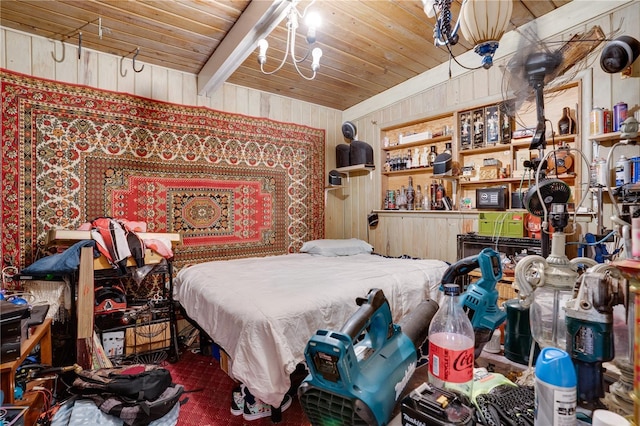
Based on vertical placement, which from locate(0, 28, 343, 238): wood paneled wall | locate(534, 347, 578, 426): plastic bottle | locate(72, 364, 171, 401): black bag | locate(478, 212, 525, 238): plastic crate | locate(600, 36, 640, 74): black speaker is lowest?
locate(72, 364, 171, 401): black bag

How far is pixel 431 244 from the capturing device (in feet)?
11.4

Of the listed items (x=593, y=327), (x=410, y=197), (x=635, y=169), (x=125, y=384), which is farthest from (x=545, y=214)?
(x=410, y=197)

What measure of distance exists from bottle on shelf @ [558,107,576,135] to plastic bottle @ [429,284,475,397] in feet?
8.13

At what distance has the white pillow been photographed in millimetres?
3418

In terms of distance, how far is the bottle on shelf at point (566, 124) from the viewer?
2486 millimetres

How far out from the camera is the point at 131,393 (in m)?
1.70

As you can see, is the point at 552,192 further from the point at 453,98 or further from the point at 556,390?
the point at 453,98

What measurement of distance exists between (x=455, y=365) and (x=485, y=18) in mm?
1161

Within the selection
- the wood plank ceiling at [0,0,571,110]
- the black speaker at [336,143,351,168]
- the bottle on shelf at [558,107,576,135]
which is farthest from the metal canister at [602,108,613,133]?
the black speaker at [336,143,351,168]

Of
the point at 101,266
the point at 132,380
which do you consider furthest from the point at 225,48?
the point at 132,380

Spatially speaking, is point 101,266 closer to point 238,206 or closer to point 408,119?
point 238,206

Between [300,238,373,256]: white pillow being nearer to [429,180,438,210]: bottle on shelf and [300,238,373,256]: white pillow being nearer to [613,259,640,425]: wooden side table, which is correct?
[429,180,438,210]: bottle on shelf

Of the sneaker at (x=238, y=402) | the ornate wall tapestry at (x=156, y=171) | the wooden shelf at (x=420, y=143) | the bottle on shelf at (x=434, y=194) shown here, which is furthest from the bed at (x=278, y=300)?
the wooden shelf at (x=420, y=143)

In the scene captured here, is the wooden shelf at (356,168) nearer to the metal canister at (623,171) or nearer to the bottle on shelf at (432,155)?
the bottle on shelf at (432,155)
